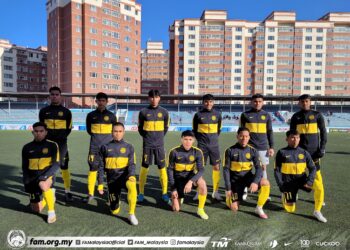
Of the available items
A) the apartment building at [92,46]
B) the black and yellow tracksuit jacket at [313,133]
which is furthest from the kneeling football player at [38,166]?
the apartment building at [92,46]

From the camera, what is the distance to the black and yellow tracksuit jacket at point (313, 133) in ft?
16.0

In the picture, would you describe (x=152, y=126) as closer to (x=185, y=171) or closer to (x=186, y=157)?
(x=186, y=157)

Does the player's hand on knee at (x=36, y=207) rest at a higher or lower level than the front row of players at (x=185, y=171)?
lower

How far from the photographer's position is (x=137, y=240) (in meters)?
3.45

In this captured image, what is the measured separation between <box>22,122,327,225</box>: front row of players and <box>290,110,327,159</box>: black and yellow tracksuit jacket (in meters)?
0.39

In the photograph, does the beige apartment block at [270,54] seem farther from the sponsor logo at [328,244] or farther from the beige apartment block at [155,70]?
the sponsor logo at [328,244]

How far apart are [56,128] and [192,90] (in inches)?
2645

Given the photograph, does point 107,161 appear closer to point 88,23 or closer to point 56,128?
point 56,128

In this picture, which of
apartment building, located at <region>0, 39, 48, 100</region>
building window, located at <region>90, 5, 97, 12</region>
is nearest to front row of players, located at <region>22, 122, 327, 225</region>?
building window, located at <region>90, 5, 97, 12</region>

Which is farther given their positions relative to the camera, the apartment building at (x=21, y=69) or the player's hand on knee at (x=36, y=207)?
the apartment building at (x=21, y=69)

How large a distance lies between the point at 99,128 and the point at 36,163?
1293 mm

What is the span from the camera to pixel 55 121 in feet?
16.8

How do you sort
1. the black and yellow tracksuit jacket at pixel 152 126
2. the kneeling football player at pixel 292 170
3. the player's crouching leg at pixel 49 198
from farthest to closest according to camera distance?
the black and yellow tracksuit jacket at pixel 152 126
the kneeling football player at pixel 292 170
the player's crouching leg at pixel 49 198

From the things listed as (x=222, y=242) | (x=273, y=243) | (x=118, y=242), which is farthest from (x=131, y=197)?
(x=273, y=243)
